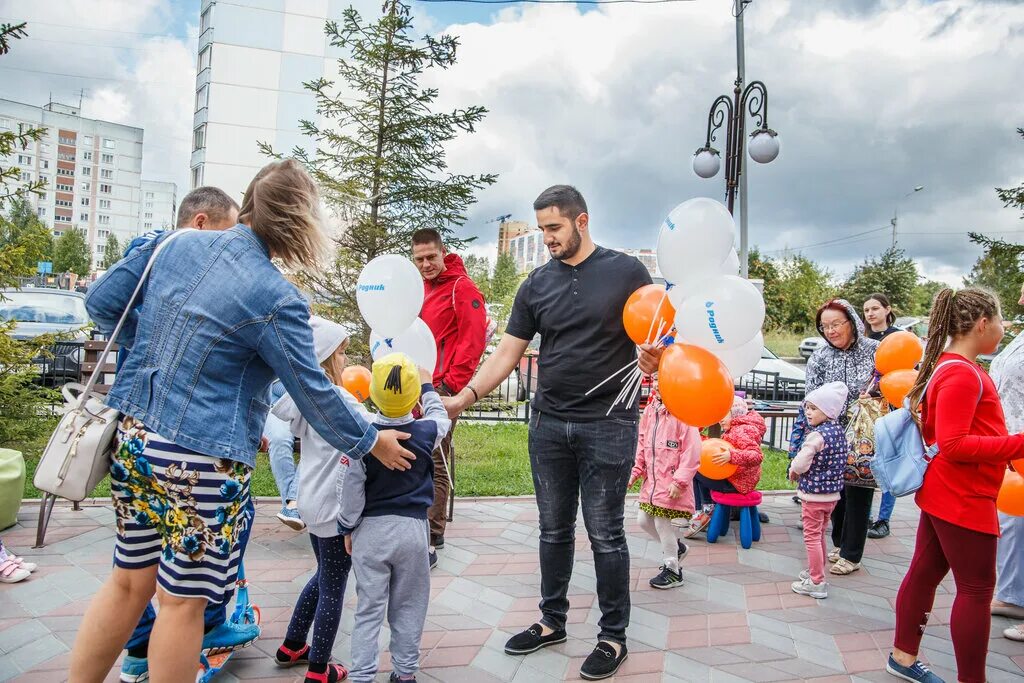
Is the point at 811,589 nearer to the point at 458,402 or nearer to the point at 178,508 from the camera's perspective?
the point at 458,402

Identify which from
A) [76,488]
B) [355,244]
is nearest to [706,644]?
[76,488]

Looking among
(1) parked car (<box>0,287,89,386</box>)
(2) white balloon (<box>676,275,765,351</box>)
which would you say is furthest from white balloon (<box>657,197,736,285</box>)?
(1) parked car (<box>0,287,89,386</box>)

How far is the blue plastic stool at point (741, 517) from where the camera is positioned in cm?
470

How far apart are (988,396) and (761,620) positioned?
63.4 inches

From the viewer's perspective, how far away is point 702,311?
2.71m

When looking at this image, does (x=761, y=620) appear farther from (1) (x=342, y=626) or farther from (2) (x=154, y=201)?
(2) (x=154, y=201)

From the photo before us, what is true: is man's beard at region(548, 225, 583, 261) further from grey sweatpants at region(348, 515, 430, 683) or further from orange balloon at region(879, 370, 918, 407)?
orange balloon at region(879, 370, 918, 407)

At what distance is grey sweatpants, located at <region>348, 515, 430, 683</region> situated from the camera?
8.15 ft

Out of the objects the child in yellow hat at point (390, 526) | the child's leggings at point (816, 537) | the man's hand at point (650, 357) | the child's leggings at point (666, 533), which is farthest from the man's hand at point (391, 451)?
the child's leggings at point (816, 537)

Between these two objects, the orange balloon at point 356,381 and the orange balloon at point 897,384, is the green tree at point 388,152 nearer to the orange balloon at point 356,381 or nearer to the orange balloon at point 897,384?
the orange balloon at point 356,381

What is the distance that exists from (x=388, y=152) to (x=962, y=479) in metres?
5.86

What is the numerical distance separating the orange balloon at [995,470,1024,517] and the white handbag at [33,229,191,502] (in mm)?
3772

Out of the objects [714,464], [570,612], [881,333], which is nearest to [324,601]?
[570,612]

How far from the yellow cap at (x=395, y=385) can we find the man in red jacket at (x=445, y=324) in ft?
A: 5.41
